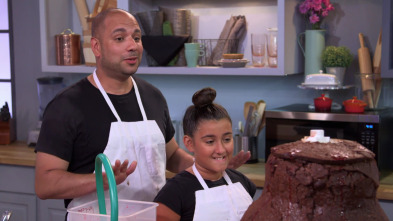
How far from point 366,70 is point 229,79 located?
806mm

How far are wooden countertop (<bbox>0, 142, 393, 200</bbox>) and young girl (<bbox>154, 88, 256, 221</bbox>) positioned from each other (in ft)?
3.14

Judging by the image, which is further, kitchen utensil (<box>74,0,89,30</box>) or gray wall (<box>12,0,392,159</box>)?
kitchen utensil (<box>74,0,89,30</box>)

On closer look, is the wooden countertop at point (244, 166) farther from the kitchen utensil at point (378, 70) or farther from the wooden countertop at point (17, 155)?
the kitchen utensil at point (378, 70)

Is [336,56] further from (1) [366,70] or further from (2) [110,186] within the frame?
(2) [110,186]

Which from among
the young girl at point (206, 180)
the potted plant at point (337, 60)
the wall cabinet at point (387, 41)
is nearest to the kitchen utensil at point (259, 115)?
the potted plant at point (337, 60)

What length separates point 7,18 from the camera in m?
3.73

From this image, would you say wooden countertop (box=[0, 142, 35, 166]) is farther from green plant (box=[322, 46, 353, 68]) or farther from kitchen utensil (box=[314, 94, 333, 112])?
green plant (box=[322, 46, 353, 68])

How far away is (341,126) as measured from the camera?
257 centimetres

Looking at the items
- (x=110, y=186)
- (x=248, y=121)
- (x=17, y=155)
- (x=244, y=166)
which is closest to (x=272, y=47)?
(x=248, y=121)

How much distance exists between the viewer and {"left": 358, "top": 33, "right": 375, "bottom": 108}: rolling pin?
267 cm

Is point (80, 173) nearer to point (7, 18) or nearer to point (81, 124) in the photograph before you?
point (81, 124)

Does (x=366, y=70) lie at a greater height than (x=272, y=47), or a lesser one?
lesser

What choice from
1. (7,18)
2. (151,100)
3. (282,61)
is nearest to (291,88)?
(282,61)

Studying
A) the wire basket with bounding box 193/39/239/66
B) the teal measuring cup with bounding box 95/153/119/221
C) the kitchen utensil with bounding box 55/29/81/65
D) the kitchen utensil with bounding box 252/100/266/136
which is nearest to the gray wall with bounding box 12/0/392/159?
the kitchen utensil with bounding box 252/100/266/136
